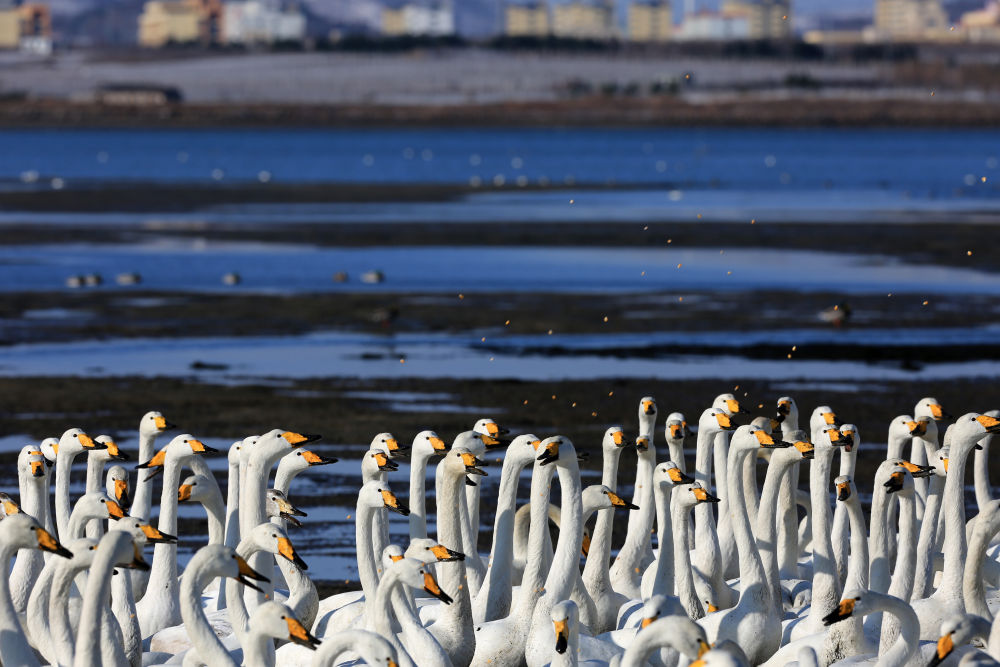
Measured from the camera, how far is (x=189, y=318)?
30.1 meters

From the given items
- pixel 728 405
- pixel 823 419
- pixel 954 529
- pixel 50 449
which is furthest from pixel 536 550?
pixel 50 449

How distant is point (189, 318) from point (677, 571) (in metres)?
18.8

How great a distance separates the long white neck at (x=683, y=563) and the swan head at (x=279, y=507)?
8.32 feet

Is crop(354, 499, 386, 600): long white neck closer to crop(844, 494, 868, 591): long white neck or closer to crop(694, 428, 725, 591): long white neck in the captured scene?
crop(694, 428, 725, 591): long white neck

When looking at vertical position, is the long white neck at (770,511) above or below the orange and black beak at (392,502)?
below

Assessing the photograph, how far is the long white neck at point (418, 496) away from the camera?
1284 cm

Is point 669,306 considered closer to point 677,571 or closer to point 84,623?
point 677,571

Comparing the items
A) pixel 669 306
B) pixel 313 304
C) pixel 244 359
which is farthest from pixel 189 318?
pixel 669 306

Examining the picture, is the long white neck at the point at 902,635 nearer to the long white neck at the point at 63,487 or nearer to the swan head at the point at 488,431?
the swan head at the point at 488,431

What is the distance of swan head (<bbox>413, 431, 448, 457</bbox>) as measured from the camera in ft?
42.2

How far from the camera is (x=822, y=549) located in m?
12.3

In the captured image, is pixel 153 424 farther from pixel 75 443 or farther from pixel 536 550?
pixel 536 550

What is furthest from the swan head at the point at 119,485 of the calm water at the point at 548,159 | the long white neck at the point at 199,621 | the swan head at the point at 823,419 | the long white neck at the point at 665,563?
the calm water at the point at 548,159

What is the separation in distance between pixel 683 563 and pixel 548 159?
109 meters
